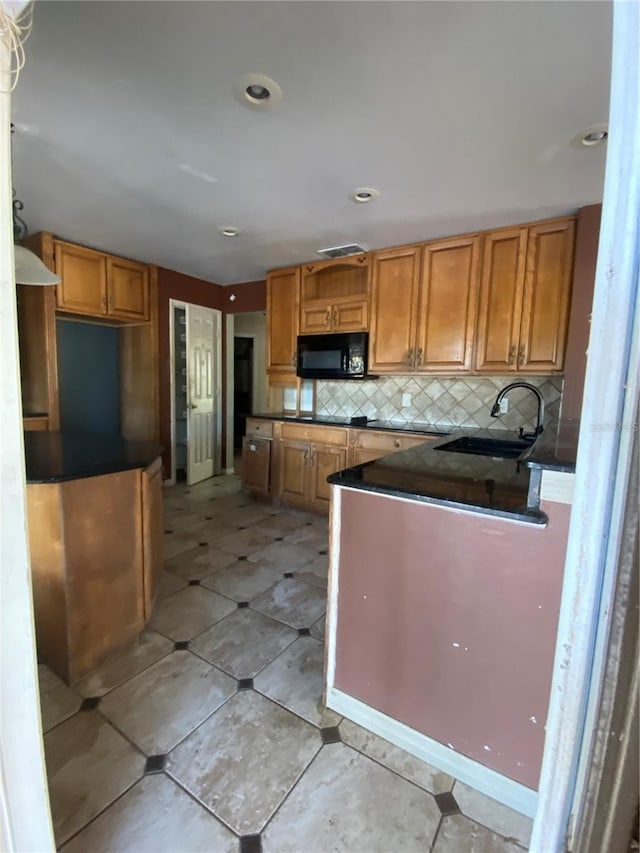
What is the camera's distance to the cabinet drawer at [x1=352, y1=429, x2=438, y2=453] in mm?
3008

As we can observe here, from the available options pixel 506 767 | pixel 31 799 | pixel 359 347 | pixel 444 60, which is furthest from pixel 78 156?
pixel 506 767

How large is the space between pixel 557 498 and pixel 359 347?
252cm

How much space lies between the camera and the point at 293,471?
12.1ft

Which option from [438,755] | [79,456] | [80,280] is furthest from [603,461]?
[80,280]

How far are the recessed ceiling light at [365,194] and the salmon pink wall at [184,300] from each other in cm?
228

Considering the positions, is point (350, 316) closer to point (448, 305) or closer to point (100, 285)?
point (448, 305)

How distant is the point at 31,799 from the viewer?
775 mm

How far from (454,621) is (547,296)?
2361mm

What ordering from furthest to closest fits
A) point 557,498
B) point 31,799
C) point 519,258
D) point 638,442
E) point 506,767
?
point 519,258
point 506,767
point 557,498
point 31,799
point 638,442

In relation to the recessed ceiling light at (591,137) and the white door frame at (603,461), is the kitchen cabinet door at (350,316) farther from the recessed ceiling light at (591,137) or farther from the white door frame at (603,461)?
the white door frame at (603,461)

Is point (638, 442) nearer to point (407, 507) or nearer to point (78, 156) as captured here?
point (407, 507)

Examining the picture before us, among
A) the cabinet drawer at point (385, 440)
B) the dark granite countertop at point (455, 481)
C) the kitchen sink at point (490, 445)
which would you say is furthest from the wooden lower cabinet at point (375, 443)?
the dark granite countertop at point (455, 481)

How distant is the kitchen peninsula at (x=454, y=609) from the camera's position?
111 centimetres

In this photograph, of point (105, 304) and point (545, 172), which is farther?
point (105, 304)
